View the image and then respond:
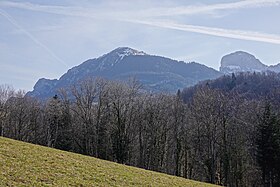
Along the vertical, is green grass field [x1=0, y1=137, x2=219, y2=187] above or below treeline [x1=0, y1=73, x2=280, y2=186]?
below

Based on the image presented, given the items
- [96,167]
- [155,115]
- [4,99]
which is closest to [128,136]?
[155,115]

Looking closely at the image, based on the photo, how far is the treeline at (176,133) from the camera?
60.9 metres

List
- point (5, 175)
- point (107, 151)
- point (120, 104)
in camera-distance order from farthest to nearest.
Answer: point (107, 151) → point (120, 104) → point (5, 175)

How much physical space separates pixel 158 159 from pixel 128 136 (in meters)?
7.34

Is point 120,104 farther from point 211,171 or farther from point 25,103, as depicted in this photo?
point 25,103

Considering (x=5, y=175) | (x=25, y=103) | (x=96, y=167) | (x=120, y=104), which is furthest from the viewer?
(x=25, y=103)

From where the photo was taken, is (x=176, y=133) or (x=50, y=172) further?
(x=176, y=133)

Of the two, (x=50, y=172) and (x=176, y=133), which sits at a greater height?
(x=176, y=133)

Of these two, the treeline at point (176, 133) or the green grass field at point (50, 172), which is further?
the treeline at point (176, 133)

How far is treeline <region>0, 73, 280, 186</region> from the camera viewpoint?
2399 inches

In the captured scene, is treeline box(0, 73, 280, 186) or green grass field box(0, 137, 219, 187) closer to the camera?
green grass field box(0, 137, 219, 187)

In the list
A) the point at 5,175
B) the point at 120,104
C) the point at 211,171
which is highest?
the point at 120,104

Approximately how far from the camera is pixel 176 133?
6625 cm

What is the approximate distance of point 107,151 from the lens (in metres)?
74.8
